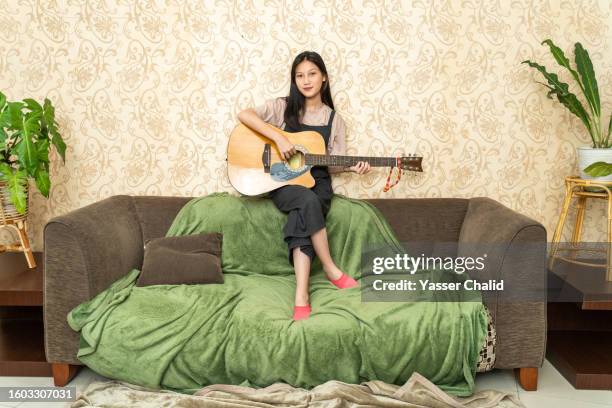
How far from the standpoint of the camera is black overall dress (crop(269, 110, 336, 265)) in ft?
7.93

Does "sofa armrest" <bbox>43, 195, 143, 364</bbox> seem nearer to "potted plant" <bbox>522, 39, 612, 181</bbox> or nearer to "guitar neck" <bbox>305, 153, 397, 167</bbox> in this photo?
"guitar neck" <bbox>305, 153, 397, 167</bbox>

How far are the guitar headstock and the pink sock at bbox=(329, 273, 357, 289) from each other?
0.62 metres

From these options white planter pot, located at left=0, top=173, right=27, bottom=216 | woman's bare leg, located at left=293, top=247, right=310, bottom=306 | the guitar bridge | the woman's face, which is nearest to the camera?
woman's bare leg, located at left=293, top=247, right=310, bottom=306

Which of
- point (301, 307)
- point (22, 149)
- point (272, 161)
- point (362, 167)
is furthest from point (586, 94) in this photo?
point (22, 149)

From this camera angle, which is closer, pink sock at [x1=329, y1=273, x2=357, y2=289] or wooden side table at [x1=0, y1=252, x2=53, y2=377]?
wooden side table at [x1=0, y1=252, x2=53, y2=377]

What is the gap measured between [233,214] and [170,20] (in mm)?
1080

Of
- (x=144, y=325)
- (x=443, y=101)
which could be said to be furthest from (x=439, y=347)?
(x=443, y=101)

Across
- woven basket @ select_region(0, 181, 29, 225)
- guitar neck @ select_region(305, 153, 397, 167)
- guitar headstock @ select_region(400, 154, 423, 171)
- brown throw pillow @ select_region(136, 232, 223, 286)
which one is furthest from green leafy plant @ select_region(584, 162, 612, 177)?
woven basket @ select_region(0, 181, 29, 225)

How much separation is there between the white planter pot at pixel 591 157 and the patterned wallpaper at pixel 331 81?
9.6 inches

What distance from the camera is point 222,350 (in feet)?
6.60

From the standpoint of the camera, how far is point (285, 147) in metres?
2.55

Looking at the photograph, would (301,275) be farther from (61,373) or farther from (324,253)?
(61,373)

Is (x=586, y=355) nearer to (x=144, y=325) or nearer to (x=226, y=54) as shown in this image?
(x=144, y=325)

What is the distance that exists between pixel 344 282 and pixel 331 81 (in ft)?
3.53
